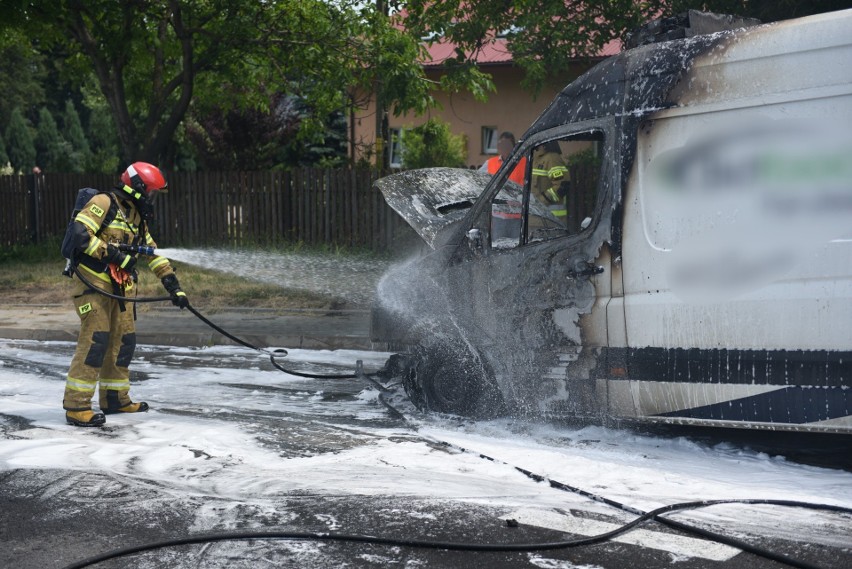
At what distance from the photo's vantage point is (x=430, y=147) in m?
21.0

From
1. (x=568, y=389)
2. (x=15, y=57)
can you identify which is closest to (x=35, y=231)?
(x=568, y=389)

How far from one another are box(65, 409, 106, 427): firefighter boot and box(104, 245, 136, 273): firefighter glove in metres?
0.99

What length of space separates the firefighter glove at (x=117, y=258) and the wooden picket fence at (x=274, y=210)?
10.1 m

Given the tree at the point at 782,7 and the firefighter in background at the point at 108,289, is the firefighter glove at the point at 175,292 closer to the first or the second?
the firefighter in background at the point at 108,289

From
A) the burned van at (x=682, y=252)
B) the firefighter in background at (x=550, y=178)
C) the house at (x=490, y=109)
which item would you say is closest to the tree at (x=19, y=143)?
the house at (x=490, y=109)

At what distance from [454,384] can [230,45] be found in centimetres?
1148

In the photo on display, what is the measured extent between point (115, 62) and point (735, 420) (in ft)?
48.1

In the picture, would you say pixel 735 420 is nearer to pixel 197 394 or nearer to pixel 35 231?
pixel 197 394

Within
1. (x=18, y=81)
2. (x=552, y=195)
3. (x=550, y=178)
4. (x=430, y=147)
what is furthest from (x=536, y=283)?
(x=18, y=81)

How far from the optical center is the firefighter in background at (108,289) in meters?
6.65

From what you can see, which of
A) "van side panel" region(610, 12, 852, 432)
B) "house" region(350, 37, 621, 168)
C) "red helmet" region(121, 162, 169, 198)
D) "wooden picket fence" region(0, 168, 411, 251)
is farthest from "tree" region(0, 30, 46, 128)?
"van side panel" region(610, 12, 852, 432)

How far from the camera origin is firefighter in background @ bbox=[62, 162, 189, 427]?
6.65 m

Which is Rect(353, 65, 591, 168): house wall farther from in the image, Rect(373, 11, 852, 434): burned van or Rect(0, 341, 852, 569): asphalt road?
Rect(0, 341, 852, 569): asphalt road

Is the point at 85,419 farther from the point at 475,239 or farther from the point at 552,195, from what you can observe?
the point at 552,195
